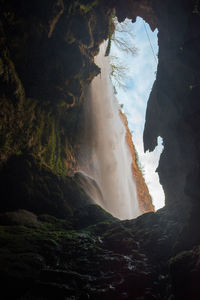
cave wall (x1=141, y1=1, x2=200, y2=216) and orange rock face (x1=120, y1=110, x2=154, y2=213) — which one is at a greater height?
orange rock face (x1=120, y1=110, x2=154, y2=213)

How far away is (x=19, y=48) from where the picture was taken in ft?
31.7

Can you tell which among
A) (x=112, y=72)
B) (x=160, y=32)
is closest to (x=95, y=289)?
(x=160, y=32)

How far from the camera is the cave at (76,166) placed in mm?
4434

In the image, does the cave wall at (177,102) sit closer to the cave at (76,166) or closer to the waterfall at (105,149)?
the cave at (76,166)

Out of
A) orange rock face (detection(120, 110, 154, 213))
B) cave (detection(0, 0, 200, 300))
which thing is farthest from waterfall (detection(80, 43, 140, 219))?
cave (detection(0, 0, 200, 300))

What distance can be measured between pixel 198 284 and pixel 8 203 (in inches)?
293

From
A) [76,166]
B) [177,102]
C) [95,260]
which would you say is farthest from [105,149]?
[95,260]

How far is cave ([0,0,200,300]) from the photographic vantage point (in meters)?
4.43

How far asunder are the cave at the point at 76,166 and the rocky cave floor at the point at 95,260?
0.03 meters

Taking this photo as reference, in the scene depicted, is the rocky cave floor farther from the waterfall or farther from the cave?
the waterfall

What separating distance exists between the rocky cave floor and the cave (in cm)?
3

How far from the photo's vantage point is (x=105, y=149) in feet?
66.0

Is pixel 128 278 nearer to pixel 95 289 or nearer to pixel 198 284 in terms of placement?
pixel 95 289

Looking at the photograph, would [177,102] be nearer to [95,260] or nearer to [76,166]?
[95,260]
